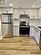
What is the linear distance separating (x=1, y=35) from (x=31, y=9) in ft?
10.6

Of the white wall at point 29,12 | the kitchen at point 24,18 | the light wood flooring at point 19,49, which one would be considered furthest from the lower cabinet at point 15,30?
the light wood flooring at point 19,49

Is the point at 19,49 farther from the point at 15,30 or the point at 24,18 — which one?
the point at 24,18

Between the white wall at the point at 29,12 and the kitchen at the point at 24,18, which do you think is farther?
the white wall at the point at 29,12

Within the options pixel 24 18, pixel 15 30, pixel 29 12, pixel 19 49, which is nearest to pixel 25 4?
pixel 29 12

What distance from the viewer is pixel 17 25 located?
425 inches

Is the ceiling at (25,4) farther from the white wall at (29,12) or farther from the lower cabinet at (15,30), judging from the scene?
the lower cabinet at (15,30)

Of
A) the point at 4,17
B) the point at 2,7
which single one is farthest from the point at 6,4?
the point at 4,17

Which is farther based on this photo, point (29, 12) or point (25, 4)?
point (29, 12)

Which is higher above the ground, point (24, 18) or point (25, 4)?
point (25, 4)

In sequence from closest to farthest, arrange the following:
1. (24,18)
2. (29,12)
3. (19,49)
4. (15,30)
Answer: (19,49) → (15,30) → (29,12) → (24,18)

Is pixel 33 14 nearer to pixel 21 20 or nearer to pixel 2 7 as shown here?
pixel 21 20

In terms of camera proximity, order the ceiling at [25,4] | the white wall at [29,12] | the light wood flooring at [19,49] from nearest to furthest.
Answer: the light wood flooring at [19,49]
the ceiling at [25,4]
the white wall at [29,12]

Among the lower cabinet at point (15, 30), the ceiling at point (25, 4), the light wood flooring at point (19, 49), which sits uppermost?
the ceiling at point (25, 4)

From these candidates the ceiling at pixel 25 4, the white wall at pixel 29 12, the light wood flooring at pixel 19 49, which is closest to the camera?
the light wood flooring at pixel 19 49
